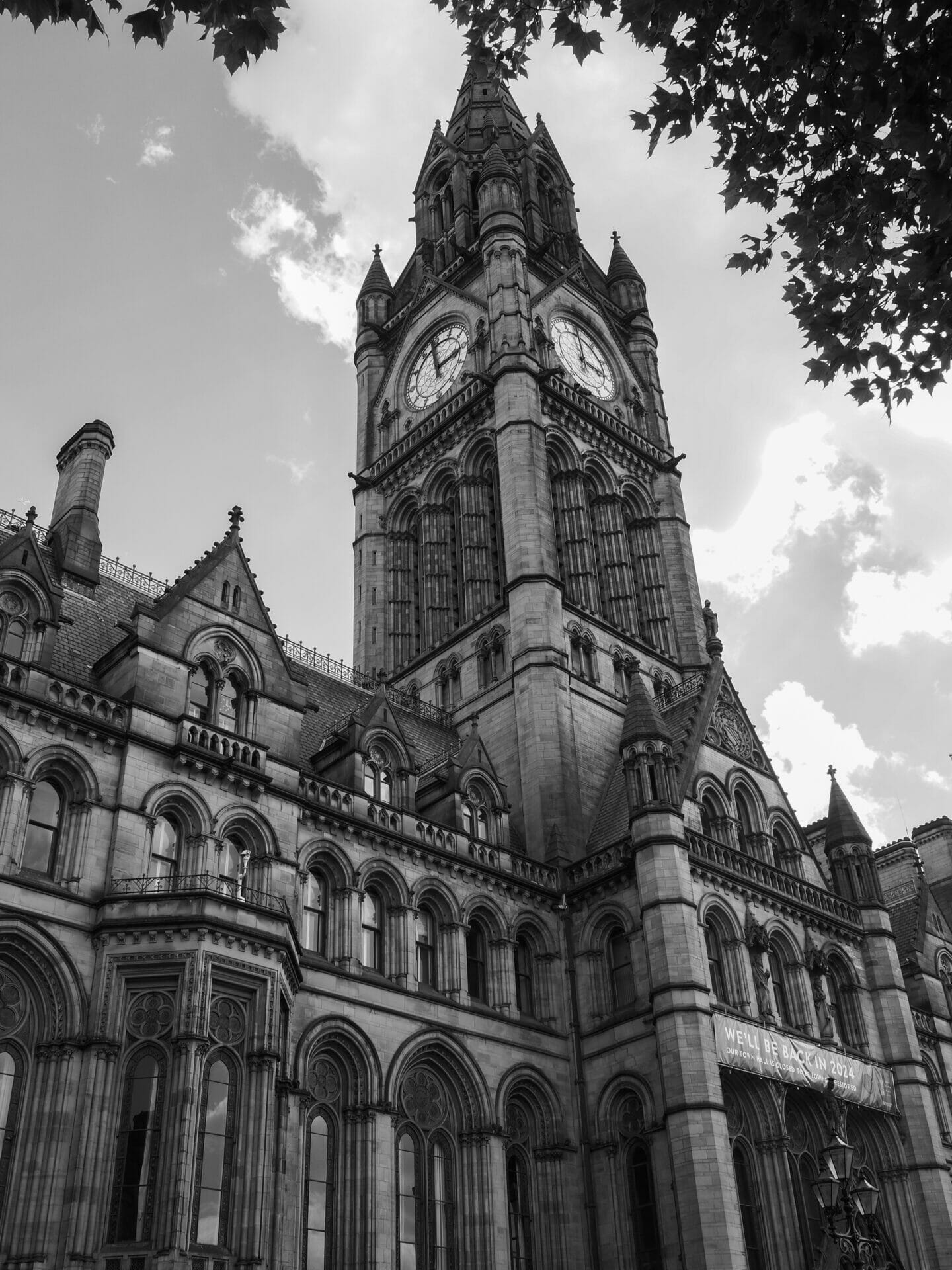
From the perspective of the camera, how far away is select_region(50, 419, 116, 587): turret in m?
34.7

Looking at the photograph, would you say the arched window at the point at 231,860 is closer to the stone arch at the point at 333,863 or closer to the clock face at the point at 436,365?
Result: the stone arch at the point at 333,863

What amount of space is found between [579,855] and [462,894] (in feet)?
17.0

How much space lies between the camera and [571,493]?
49969mm

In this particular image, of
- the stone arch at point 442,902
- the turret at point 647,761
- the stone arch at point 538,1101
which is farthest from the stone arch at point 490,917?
the turret at point 647,761

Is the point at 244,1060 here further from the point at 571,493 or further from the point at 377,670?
the point at 571,493

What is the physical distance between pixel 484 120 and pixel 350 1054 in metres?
51.1

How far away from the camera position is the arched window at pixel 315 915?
30.4 metres

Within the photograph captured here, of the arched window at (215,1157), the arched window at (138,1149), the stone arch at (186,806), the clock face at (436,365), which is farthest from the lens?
the clock face at (436,365)

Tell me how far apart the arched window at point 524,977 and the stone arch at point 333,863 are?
590cm

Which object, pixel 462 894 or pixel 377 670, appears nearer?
pixel 462 894

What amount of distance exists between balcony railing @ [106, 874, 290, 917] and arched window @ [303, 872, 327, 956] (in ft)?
7.56

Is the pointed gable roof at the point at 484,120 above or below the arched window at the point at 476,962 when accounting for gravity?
above

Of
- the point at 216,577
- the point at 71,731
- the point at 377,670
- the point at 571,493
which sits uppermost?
the point at 571,493

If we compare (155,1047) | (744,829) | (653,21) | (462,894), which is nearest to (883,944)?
(744,829)
